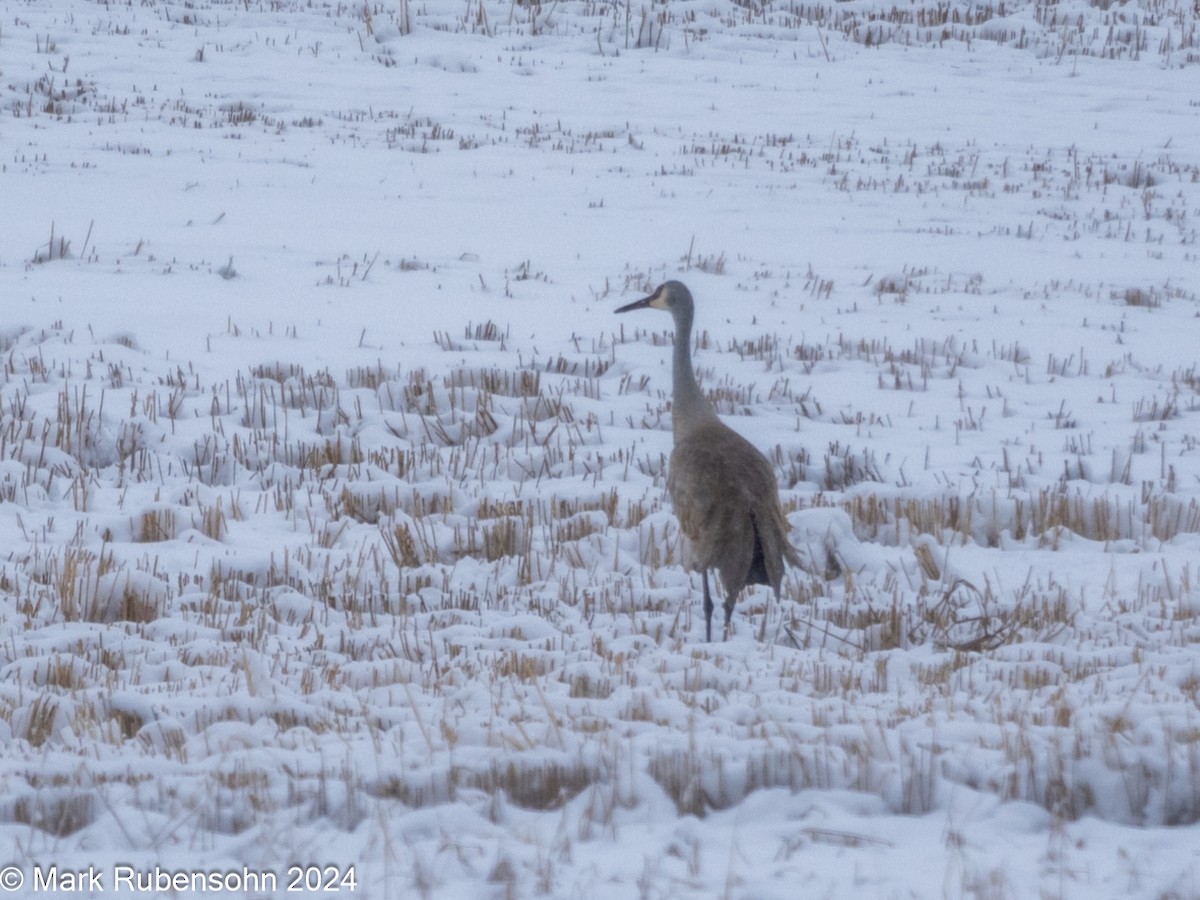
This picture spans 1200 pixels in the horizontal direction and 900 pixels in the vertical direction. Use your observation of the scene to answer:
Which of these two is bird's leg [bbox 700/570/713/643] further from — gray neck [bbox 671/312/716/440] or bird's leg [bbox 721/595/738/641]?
gray neck [bbox 671/312/716/440]

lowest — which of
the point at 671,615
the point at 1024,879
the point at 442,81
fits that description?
the point at 671,615

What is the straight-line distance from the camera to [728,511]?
220 inches

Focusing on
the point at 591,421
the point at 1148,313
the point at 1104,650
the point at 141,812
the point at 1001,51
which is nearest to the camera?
the point at 141,812

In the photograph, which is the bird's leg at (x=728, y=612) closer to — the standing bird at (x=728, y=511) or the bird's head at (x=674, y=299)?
the standing bird at (x=728, y=511)

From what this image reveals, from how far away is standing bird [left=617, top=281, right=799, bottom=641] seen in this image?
547cm

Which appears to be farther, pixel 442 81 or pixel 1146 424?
pixel 442 81

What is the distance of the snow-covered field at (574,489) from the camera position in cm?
338

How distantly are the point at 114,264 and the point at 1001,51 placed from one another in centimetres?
1782

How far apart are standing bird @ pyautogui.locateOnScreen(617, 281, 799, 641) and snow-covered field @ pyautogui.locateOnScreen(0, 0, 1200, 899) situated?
1.00 ft

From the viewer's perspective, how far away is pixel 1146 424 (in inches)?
364

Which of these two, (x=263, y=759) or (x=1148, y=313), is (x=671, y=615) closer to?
(x=263, y=759)

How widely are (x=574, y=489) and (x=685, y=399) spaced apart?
1.20 meters

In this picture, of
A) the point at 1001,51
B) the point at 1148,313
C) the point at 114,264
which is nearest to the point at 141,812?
the point at 114,264

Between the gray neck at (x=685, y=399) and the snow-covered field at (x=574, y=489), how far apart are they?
23.8 inches
